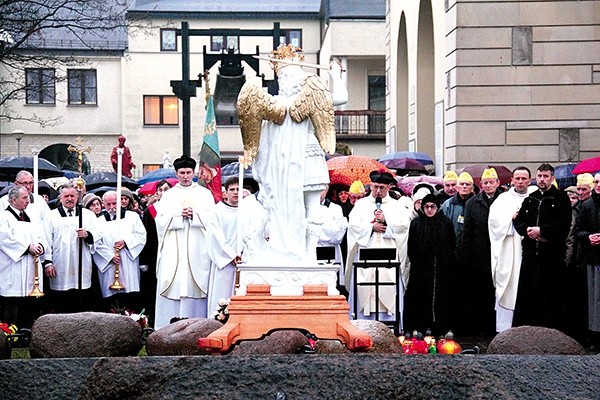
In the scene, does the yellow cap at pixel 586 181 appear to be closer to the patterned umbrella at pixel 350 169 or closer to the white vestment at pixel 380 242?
the white vestment at pixel 380 242

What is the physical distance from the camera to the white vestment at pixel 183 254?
623 inches

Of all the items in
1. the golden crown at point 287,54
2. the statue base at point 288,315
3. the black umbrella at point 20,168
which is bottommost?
the statue base at point 288,315

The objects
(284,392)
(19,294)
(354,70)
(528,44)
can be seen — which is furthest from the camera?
(354,70)

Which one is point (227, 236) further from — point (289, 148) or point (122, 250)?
point (289, 148)

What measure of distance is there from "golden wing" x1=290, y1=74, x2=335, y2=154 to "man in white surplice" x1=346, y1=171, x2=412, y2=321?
4824 mm

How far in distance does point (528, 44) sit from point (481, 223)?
8.77m

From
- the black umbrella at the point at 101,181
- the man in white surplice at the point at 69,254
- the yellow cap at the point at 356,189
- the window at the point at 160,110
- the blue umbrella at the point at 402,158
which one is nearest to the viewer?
the man in white surplice at the point at 69,254

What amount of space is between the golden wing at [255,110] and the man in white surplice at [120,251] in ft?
19.8

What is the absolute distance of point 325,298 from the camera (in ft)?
34.7

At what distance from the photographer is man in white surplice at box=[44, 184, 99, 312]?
1664 centimetres

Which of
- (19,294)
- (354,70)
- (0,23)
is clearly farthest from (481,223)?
(354,70)

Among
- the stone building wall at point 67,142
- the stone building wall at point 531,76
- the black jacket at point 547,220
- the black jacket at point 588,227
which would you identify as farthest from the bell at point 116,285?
the stone building wall at point 67,142

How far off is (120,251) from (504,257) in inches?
187

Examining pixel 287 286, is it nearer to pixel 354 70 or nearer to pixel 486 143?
pixel 486 143
